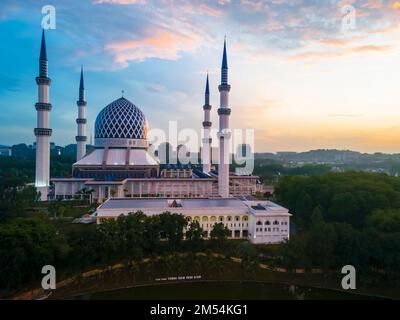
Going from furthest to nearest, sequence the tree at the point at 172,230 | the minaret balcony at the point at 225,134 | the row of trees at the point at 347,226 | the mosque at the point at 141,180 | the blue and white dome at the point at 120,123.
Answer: the blue and white dome at the point at 120,123 < the minaret balcony at the point at 225,134 < the mosque at the point at 141,180 < the tree at the point at 172,230 < the row of trees at the point at 347,226

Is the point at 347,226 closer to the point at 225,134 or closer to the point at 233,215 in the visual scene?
the point at 233,215

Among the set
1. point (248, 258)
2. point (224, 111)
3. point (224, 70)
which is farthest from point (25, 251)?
point (224, 70)

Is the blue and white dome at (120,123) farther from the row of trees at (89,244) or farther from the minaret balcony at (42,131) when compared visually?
the row of trees at (89,244)

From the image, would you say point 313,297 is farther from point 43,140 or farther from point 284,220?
point 43,140

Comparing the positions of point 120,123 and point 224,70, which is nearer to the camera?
point 224,70

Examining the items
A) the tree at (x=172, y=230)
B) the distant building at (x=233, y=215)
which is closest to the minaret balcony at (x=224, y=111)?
A: the distant building at (x=233, y=215)

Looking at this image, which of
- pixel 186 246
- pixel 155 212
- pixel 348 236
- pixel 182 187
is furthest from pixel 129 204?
pixel 348 236

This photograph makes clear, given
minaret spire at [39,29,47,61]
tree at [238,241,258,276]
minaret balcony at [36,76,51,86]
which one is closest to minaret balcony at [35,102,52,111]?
minaret balcony at [36,76,51,86]
